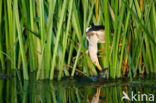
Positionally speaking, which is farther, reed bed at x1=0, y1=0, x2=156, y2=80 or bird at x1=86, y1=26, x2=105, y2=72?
bird at x1=86, y1=26, x2=105, y2=72

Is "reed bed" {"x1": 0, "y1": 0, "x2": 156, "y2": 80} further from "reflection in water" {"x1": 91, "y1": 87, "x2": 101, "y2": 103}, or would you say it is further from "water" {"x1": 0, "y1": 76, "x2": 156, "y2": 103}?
"reflection in water" {"x1": 91, "y1": 87, "x2": 101, "y2": 103}

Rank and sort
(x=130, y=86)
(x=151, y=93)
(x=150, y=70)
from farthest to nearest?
(x=150, y=70)
(x=130, y=86)
(x=151, y=93)

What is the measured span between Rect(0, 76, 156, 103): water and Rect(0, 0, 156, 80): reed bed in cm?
11

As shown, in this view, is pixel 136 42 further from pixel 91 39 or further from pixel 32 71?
pixel 32 71

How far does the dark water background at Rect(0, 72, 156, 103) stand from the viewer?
119 inches

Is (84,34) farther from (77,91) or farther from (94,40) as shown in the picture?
(77,91)

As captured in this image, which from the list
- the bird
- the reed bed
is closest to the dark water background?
the reed bed

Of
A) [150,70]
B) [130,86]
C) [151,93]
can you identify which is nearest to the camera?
[151,93]

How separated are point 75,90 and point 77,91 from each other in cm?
6

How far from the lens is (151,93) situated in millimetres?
3143

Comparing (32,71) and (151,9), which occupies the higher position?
(151,9)

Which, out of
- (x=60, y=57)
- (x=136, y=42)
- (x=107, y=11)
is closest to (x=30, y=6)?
(x=60, y=57)

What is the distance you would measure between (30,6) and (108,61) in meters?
0.99

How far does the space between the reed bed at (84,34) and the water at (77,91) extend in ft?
0.35
